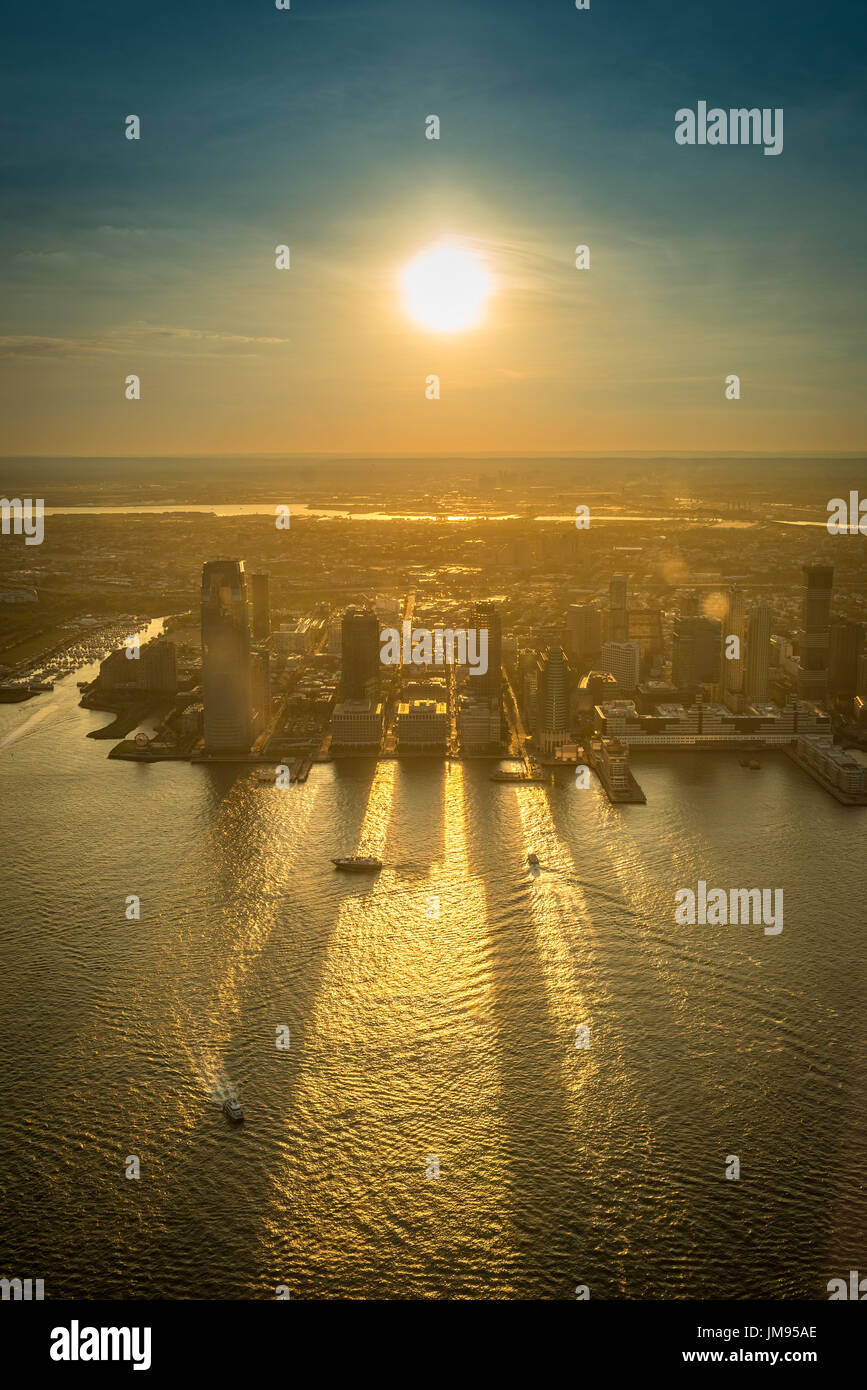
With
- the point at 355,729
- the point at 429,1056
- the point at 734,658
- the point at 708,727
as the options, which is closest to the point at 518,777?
the point at 355,729

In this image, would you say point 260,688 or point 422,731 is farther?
point 260,688

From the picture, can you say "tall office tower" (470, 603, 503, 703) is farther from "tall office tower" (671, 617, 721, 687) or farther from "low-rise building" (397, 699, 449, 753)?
"tall office tower" (671, 617, 721, 687)

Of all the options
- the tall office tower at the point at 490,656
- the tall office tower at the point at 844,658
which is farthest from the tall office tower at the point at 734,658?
the tall office tower at the point at 490,656

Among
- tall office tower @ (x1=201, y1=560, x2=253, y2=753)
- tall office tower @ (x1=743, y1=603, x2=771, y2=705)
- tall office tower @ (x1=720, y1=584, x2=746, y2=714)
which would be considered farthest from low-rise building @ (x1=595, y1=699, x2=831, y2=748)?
tall office tower @ (x1=201, y1=560, x2=253, y2=753)

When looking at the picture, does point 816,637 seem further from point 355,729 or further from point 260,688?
point 260,688

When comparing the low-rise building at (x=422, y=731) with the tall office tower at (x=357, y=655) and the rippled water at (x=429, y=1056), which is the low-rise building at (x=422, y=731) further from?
the rippled water at (x=429, y=1056)
